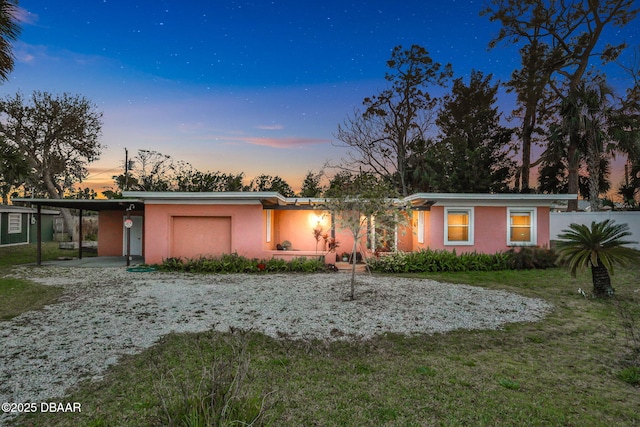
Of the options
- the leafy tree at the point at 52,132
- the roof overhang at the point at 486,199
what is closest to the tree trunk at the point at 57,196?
the leafy tree at the point at 52,132

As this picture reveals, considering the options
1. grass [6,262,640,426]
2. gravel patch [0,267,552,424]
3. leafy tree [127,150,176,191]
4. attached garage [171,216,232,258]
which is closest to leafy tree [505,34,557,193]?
gravel patch [0,267,552,424]

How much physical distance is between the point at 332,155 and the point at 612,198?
58.2 ft

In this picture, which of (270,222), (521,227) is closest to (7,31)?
(270,222)

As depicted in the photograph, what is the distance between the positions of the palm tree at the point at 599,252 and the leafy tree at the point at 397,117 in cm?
1573

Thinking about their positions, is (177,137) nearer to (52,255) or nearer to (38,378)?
(52,255)

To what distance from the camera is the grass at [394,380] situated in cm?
299

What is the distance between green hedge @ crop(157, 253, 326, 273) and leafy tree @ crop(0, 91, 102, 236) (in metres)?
16.0

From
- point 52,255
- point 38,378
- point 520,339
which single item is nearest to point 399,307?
point 520,339

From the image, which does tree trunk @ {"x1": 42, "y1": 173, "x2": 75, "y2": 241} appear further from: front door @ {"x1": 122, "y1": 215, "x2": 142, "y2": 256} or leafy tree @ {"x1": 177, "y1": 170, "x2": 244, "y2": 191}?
front door @ {"x1": 122, "y1": 215, "x2": 142, "y2": 256}

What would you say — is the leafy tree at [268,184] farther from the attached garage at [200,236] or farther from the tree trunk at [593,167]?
the tree trunk at [593,167]

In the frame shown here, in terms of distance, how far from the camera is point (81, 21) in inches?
429

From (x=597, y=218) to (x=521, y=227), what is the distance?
712 centimetres

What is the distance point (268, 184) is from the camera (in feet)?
80.5

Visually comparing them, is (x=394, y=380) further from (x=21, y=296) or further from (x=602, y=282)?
(x=21, y=296)
